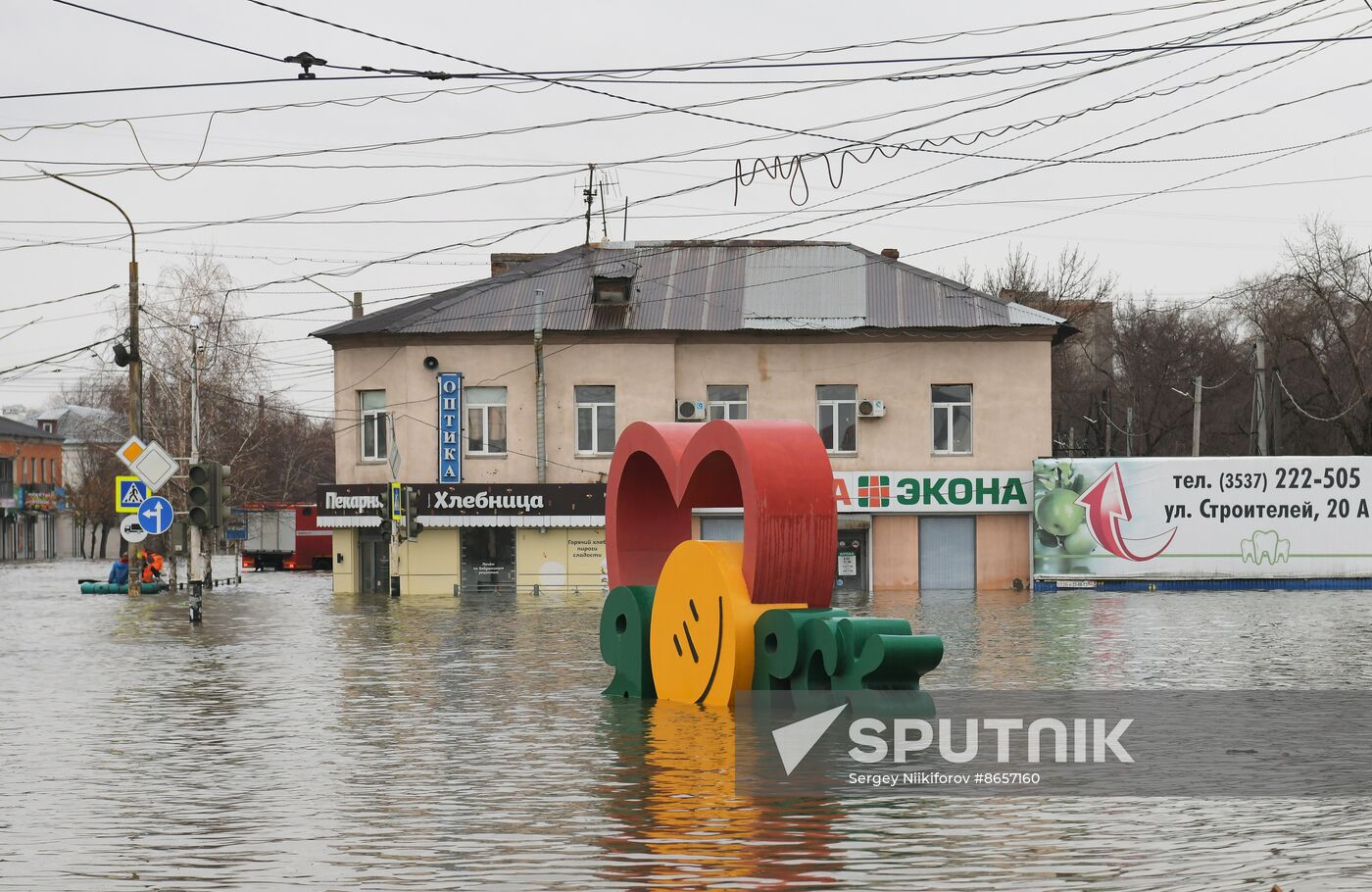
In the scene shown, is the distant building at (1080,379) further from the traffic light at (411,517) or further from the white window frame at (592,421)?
the traffic light at (411,517)

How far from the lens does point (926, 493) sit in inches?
1843

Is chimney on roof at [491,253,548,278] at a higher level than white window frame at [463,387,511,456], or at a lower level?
higher

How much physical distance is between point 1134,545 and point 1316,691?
29638 millimetres

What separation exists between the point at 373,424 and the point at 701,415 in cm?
925

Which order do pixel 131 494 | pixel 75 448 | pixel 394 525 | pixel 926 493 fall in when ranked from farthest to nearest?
pixel 75 448 < pixel 926 493 < pixel 394 525 < pixel 131 494

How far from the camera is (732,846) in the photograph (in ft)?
30.8

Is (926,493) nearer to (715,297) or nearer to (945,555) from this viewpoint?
(945,555)

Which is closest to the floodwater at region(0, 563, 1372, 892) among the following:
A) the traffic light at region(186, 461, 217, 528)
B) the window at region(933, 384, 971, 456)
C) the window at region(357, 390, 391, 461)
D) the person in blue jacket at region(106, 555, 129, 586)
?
the traffic light at region(186, 461, 217, 528)

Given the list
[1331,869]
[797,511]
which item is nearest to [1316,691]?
[797,511]

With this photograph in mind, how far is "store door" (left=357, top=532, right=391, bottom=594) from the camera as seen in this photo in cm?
4866

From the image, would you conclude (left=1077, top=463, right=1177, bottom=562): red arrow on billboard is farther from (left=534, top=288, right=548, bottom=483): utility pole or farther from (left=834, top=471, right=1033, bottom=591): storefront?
(left=534, top=288, right=548, bottom=483): utility pole

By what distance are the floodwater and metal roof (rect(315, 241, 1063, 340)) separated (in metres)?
22.9

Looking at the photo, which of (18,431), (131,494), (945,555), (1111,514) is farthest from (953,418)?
(18,431)

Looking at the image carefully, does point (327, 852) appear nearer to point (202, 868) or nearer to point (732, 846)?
point (202, 868)
